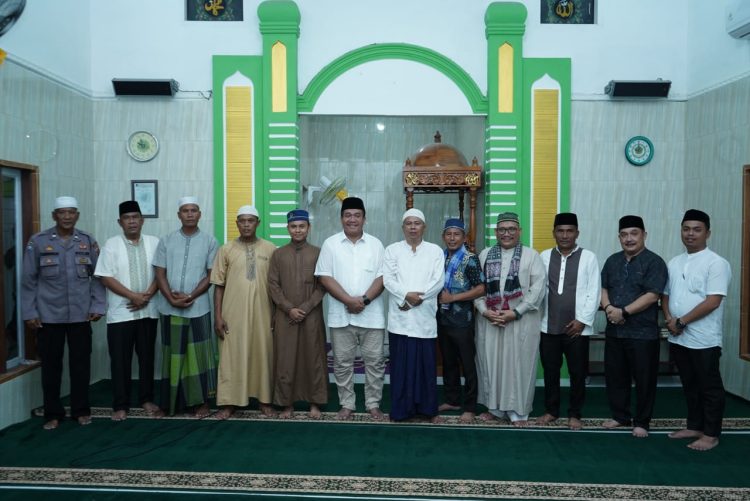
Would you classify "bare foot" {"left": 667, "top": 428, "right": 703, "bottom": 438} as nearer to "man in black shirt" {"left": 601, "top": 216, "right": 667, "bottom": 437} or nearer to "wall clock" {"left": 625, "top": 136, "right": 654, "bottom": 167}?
"man in black shirt" {"left": 601, "top": 216, "right": 667, "bottom": 437}

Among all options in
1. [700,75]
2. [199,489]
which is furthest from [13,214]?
[700,75]

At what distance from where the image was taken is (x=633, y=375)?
13.7 ft

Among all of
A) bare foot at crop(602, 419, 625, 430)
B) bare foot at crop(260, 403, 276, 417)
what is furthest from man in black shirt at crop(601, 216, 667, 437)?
bare foot at crop(260, 403, 276, 417)

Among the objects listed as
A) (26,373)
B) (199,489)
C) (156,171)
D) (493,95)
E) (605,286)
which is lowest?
(199,489)

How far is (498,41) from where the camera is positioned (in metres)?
5.49

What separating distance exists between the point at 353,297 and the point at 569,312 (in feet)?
4.62

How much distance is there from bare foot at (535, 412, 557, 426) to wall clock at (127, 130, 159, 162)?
3.74 meters

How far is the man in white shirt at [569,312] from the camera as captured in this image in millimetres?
4242

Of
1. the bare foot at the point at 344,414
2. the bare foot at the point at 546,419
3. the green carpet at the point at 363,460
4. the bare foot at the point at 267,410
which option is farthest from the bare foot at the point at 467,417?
the bare foot at the point at 267,410

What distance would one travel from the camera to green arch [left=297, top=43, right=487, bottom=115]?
5527 millimetres

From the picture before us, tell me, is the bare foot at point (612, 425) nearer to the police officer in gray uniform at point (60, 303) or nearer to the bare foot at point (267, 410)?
the bare foot at point (267, 410)

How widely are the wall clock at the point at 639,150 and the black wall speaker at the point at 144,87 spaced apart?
3.86 meters

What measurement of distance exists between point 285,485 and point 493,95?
362cm

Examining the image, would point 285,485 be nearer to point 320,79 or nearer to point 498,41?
point 320,79
